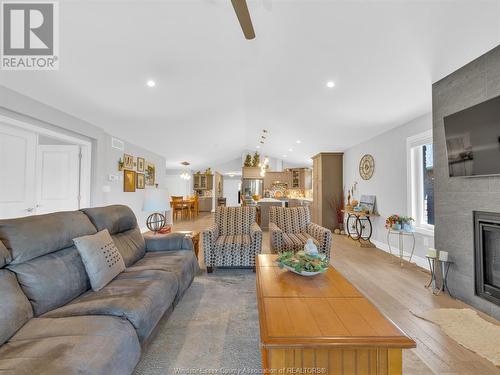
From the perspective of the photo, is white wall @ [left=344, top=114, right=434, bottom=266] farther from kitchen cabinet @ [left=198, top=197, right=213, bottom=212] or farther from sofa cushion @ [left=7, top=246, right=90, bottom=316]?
kitchen cabinet @ [left=198, top=197, right=213, bottom=212]

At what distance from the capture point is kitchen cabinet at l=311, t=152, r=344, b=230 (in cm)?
657

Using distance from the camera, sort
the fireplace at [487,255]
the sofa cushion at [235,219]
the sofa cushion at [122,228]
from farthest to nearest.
→ the sofa cushion at [235,219]
the sofa cushion at [122,228]
the fireplace at [487,255]

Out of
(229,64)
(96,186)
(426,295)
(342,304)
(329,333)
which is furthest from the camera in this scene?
(96,186)

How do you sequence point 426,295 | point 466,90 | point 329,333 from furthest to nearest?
point 426,295, point 466,90, point 329,333

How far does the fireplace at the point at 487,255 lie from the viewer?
86.4 inches

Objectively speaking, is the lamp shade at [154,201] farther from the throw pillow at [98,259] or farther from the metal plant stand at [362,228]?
the metal plant stand at [362,228]

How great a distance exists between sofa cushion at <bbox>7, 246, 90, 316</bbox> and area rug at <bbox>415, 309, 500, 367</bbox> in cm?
297

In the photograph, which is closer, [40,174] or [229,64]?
[229,64]

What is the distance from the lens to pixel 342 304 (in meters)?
1.50

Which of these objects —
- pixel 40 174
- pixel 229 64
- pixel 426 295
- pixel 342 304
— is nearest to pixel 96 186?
pixel 40 174

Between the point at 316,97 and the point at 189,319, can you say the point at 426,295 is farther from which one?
the point at 316,97

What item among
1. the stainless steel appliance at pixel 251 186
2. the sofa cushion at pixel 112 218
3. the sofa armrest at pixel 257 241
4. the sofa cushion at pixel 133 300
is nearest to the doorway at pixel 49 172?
the sofa cushion at pixel 112 218

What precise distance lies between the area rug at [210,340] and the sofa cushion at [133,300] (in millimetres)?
257

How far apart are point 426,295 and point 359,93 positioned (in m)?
2.77
